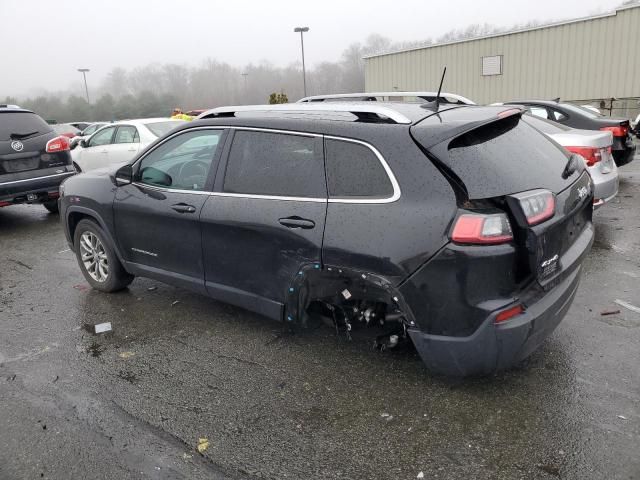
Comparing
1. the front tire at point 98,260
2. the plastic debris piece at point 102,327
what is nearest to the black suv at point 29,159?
the front tire at point 98,260

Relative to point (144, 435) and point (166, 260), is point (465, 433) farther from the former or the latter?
point (166, 260)

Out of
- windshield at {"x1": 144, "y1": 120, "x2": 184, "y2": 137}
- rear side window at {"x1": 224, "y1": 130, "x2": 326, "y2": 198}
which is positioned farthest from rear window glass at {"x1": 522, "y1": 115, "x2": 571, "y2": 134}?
windshield at {"x1": 144, "y1": 120, "x2": 184, "y2": 137}

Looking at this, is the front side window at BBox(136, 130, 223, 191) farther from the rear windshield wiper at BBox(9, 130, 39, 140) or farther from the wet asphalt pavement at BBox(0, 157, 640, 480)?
the rear windshield wiper at BBox(9, 130, 39, 140)

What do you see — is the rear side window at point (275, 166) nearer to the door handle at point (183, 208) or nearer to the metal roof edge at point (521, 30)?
the door handle at point (183, 208)

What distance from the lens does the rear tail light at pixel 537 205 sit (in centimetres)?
268

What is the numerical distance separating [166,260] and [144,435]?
1631 mm

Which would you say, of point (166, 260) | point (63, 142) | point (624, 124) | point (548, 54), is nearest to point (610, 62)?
point (548, 54)

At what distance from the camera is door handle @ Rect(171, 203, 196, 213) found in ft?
12.6

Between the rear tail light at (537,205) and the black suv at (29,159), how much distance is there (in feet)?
23.9

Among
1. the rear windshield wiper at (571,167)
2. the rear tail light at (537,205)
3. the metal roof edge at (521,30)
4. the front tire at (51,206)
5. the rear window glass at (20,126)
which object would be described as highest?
the metal roof edge at (521,30)

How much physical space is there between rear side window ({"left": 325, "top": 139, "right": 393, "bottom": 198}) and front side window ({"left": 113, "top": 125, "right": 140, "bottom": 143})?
25.4 feet

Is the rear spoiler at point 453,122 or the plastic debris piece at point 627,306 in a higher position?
the rear spoiler at point 453,122

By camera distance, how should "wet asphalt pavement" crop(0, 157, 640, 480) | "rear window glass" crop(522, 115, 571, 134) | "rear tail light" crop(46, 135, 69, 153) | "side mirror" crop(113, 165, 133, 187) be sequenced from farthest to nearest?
1. "rear tail light" crop(46, 135, 69, 153)
2. "rear window glass" crop(522, 115, 571, 134)
3. "side mirror" crop(113, 165, 133, 187)
4. "wet asphalt pavement" crop(0, 157, 640, 480)

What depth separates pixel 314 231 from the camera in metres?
3.14
